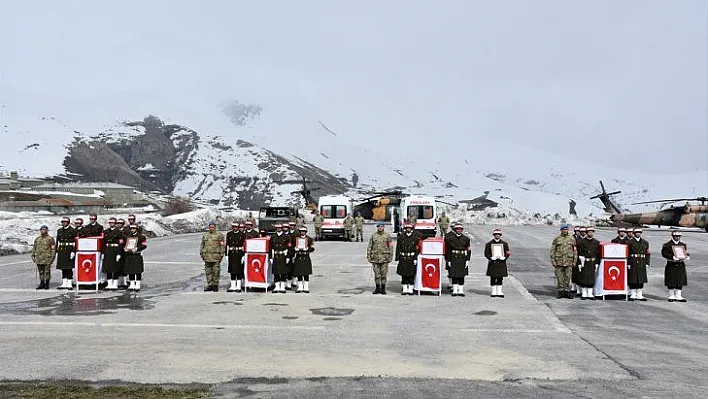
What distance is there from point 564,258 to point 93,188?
440 ft

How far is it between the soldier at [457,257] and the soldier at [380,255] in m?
1.48

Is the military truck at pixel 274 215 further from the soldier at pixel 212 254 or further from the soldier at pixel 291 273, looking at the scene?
the soldier at pixel 212 254

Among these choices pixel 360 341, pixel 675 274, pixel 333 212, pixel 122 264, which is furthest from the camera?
pixel 333 212

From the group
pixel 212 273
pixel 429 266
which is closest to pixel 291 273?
pixel 212 273

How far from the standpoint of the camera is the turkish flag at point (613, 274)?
16031 millimetres

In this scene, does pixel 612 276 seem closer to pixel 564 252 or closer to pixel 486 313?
pixel 564 252

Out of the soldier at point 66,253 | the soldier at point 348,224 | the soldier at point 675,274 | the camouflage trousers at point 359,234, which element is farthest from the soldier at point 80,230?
the camouflage trousers at point 359,234

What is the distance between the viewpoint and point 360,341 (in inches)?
420

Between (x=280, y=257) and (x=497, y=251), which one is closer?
(x=497, y=251)

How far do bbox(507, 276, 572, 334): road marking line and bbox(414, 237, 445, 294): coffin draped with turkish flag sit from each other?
7.09 ft

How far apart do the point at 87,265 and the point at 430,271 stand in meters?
8.78

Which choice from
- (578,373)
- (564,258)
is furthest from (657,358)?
(564,258)

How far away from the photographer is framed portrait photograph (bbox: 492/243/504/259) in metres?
16.1

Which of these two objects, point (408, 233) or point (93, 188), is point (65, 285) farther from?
point (93, 188)
